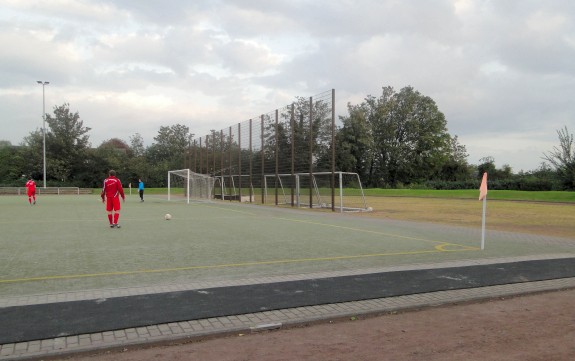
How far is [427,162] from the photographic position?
7394 cm

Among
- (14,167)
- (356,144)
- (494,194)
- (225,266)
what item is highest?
(356,144)

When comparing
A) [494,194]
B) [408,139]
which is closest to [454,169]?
[408,139]

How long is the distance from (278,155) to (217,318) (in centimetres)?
2629

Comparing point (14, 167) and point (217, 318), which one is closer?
point (217, 318)

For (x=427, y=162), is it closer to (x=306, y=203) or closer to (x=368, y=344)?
(x=306, y=203)

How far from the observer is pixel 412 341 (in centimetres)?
468

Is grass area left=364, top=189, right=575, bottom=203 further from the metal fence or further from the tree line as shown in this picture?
the metal fence

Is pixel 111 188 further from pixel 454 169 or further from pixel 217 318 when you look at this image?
pixel 454 169

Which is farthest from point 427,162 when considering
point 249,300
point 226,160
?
point 249,300

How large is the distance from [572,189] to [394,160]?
121 feet

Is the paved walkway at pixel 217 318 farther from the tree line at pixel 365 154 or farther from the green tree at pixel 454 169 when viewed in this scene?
the green tree at pixel 454 169

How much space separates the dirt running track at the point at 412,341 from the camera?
14.0ft

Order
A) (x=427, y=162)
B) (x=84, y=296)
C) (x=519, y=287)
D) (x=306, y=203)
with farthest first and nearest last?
(x=427, y=162)
(x=306, y=203)
(x=519, y=287)
(x=84, y=296)

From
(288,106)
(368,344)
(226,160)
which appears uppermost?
(288,106)
